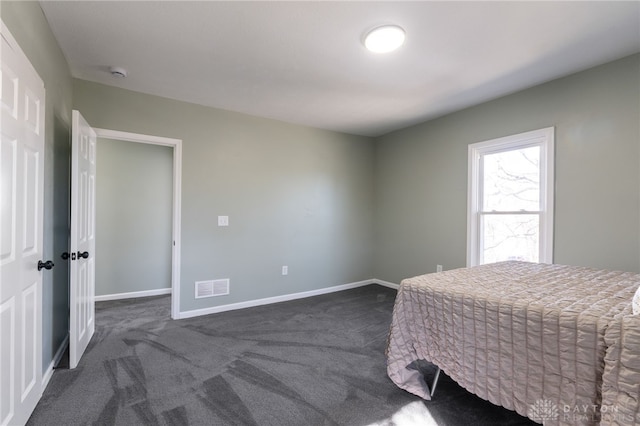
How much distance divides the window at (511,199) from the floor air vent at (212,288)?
2.99 metres

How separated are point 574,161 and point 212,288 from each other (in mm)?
3978

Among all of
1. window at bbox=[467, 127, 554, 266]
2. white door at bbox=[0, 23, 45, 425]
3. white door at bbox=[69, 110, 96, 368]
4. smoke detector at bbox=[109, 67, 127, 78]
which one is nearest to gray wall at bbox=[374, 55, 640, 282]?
window at bbox=[467, 127, 554, 266]

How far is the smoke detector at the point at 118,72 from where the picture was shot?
2579mm

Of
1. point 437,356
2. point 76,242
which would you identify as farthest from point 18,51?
point 437,356

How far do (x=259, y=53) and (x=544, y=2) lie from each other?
6.33 ft

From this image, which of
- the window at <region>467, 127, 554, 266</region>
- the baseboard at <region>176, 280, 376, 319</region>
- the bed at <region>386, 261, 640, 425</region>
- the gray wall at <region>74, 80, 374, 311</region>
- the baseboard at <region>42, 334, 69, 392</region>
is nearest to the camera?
Result: the bed at <region>386, 261, 640, 425</region>

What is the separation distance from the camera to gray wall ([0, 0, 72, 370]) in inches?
68.6

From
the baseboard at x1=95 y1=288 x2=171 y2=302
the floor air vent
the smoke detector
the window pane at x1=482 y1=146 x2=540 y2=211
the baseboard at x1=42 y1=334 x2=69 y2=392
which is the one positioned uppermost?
the smoke detector

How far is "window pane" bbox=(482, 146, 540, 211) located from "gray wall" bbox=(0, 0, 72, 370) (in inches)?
161

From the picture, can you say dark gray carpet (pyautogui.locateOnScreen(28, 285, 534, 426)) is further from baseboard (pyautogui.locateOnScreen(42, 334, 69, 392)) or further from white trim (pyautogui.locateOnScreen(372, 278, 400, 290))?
white trim (pyautogui.locateOnScreen(372, 278, 400, 290))

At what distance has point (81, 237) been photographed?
239cm

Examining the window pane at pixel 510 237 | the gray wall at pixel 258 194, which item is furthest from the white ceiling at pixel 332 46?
the window pane at pixel 510 237

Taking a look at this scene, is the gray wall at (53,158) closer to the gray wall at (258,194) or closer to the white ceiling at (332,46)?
the white ceiling at (332,46)

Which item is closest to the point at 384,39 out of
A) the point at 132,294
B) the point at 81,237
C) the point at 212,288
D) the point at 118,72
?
the point at 118,72
